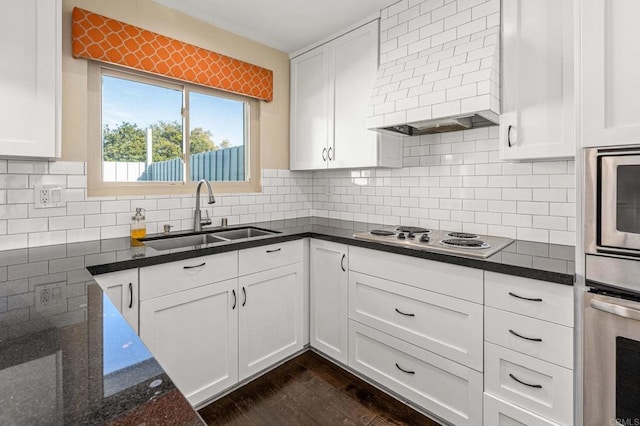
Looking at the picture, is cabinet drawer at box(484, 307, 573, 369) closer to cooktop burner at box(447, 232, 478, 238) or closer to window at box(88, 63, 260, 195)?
cooktop burner at box(447, 232, 478, 238)

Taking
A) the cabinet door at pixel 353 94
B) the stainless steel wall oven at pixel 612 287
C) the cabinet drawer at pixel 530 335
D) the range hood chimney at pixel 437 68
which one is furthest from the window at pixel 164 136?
the stainless steel wall oven at pixel 612 287

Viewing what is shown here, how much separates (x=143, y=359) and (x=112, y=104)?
2110mm

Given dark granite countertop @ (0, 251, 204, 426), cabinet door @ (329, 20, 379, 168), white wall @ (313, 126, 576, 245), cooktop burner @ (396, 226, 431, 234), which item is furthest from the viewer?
cabinet door @ (329, 20, 379, 168)

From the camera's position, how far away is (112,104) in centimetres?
221

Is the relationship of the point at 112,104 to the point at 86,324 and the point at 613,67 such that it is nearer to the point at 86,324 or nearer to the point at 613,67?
the point at 86,324

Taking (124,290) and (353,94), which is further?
(353,94)

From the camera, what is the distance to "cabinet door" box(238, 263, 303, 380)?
2.11 meters

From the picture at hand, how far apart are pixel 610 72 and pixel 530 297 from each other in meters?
0.93

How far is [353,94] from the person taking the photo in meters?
2.52

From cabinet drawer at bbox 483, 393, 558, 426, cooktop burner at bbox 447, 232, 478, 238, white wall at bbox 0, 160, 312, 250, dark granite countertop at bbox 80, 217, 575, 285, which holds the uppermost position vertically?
white wall at bbox 0, 160, 312, 250

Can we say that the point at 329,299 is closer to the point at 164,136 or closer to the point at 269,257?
the point at 269,257

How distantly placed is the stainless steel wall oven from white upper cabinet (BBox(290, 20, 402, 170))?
4.38 ft

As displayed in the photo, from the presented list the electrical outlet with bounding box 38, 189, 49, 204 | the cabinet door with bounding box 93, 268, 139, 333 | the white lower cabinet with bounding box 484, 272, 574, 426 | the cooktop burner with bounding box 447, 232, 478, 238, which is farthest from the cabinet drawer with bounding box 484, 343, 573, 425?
the electrical outlet with bounding box 38, 189, 49, 204

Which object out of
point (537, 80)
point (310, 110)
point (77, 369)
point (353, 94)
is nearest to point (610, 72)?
point (537, 80)
